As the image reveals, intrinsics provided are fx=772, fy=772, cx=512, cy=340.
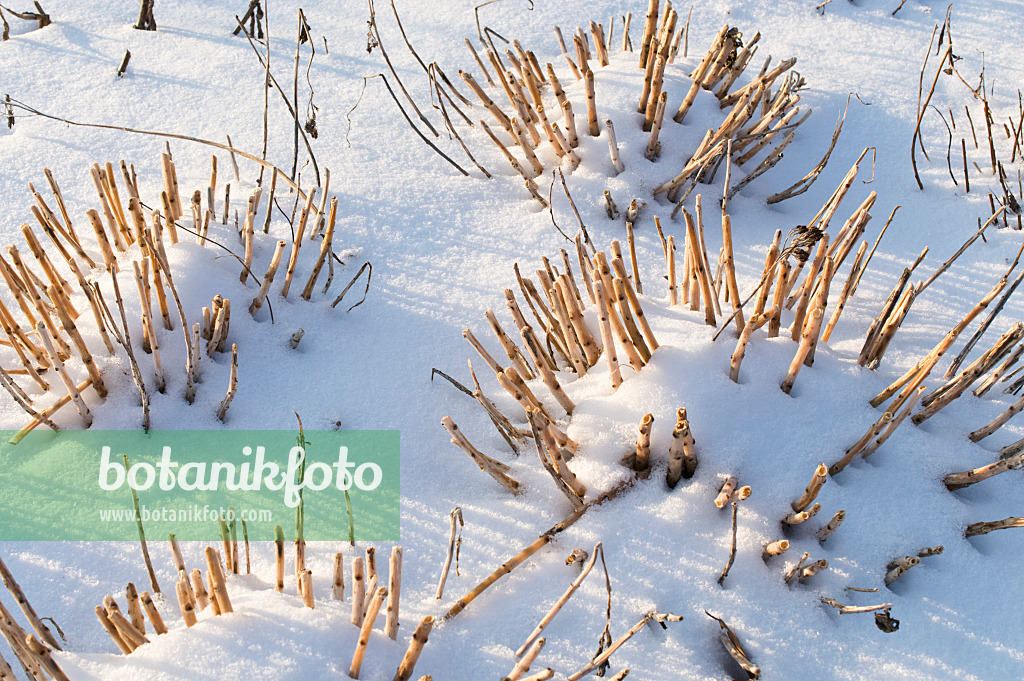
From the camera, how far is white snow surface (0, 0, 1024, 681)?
139cm

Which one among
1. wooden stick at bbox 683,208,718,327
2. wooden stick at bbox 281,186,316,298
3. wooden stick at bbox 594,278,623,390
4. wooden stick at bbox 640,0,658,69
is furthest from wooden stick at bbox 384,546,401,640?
wooden stick at bbox 640,0,658,69

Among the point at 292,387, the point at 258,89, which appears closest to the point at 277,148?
the point at 258,89

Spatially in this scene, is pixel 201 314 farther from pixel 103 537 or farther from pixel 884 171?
pixel 884 171

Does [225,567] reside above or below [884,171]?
below

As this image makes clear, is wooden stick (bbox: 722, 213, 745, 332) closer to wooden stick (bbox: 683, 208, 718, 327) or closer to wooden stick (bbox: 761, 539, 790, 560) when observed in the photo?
wooden stick (bbox: 683, 208, 718, 327)

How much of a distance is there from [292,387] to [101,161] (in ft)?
3.88

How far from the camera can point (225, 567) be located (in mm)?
1554

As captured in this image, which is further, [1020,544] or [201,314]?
[201,314]

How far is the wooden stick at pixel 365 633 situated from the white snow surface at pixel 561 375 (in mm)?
25

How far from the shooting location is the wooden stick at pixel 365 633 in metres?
1.21

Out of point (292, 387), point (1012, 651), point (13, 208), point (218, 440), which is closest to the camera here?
point (1012, 651)

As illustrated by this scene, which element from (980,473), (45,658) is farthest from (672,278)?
(45,658)

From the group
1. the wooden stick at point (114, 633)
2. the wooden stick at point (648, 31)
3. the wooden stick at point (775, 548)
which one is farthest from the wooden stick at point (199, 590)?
the wooden stick at point (648, 31)

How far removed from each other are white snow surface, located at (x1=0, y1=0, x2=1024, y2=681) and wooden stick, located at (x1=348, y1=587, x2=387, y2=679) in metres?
0.03
